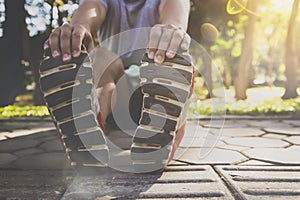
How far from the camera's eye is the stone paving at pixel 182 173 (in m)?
1.26

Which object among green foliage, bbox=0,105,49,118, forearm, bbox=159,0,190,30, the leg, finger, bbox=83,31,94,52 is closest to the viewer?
finger, bbox=83,31,94,52

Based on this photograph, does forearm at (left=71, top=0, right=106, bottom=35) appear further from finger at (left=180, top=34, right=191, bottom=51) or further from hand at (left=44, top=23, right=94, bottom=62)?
finger at (left=180, top=34, right=191, bottom=51)

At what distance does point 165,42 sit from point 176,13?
517mm

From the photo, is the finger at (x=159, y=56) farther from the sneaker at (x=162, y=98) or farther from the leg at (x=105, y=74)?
the leg at (x=105, y=74)

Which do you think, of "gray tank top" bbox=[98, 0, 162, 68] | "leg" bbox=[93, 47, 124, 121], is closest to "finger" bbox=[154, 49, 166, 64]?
"leg" bbox=[93, 47, 124, 121]

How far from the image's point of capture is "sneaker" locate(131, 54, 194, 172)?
49.9 inches

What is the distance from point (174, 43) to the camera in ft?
4.23

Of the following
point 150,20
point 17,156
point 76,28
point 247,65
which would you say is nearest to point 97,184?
point 76,28

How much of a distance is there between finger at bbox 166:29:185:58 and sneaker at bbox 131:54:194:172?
25 mm

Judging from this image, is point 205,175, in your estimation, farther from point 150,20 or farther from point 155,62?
point 150,20

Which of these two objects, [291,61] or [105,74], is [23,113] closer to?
[105,74]

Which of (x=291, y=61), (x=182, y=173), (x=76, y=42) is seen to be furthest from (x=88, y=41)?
(x=291, y=61)

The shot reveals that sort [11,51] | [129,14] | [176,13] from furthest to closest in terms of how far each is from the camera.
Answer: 1. [11,51]
2. [129,14]
3. [176,13]

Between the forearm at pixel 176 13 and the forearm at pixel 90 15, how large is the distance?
0.39 meters
